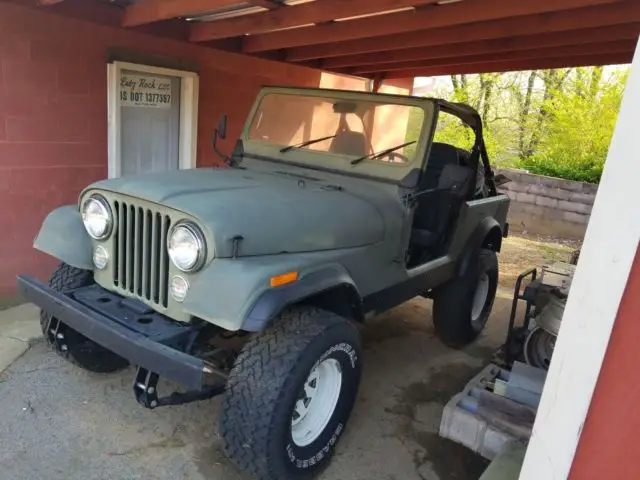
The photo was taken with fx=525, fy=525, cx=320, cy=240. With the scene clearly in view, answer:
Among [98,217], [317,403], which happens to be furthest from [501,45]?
[98,217]

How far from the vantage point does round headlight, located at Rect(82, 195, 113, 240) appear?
2.75 m

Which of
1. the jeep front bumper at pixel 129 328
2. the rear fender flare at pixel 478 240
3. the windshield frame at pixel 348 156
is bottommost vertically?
the jeep front bumper at pixel 129 328

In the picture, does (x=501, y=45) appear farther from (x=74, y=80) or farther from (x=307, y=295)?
(x=307, y=295)

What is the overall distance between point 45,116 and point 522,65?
578 cm

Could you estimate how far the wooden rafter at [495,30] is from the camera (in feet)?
13.3

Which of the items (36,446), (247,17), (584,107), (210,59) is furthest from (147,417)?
(584,107)

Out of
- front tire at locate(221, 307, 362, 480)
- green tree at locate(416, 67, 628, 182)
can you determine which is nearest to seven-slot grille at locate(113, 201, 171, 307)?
front tire at locate(221, 307, 362, 480)

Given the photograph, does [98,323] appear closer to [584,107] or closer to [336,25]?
[336,25]

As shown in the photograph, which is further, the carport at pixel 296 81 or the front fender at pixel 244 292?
the front fender at pixel 244 292

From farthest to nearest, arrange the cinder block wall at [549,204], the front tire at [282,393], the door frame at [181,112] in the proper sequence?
the cinder block wall at [549,204]
the door frame at [181,112]
the front tire at [282,393]

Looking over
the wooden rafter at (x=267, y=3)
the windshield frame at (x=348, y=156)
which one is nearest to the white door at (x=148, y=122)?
the wooden rafter at (x=267, y=3)

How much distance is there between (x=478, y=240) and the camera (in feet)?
14.0

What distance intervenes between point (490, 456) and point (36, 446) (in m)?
2.38

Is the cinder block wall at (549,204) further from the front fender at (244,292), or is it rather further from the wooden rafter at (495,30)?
the front fender at (244,292)
